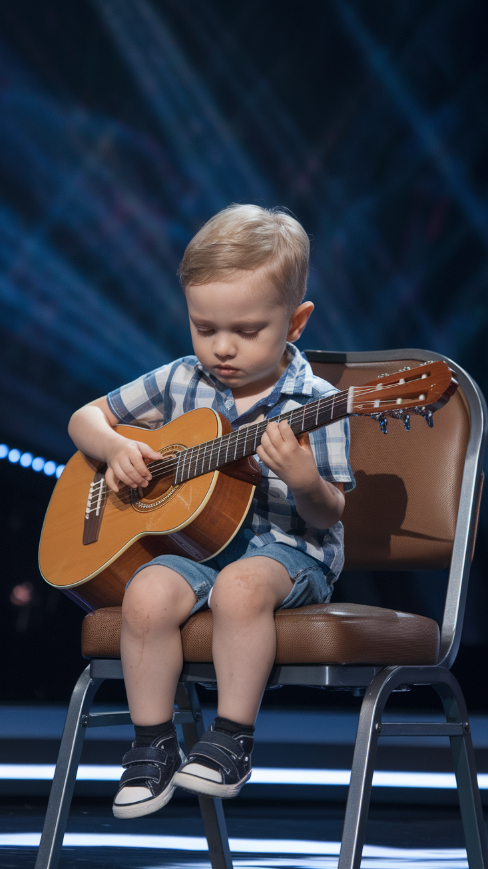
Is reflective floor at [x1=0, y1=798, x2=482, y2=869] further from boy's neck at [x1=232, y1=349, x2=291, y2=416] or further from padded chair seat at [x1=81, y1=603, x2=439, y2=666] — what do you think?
boy's neck at [x1=232, y1=349, x2=291, y2=416]

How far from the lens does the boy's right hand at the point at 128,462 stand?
1348mm

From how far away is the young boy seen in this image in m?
1.10

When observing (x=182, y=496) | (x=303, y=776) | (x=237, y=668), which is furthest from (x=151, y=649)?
(x=303, y=776)

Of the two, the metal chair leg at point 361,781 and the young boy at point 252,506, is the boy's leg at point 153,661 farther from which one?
the metal chair leg at point 361,781

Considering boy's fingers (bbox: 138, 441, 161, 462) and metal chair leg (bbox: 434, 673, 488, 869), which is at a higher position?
boy's fingers (bbox: 138, 441, 161, 462)

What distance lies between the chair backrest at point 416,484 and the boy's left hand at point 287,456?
0.34m

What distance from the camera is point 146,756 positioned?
1111 millimetres

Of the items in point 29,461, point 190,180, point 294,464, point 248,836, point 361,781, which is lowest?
point 361,781

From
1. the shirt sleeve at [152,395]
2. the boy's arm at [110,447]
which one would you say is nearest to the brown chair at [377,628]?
the boy's arm at [110,447]

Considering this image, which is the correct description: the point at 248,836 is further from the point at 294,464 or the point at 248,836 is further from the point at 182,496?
the point at 294,464

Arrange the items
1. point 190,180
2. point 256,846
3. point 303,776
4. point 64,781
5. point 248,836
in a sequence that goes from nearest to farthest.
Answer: point 64,781
point 256,846
point 248,836
point 303,776
point 190,180

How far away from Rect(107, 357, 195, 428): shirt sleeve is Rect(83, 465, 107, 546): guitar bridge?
140mm

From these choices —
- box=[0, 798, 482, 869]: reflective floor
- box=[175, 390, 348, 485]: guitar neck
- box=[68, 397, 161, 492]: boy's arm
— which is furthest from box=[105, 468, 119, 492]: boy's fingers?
box=[0, 798, 482, 869]: reflective floor

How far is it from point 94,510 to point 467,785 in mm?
706
